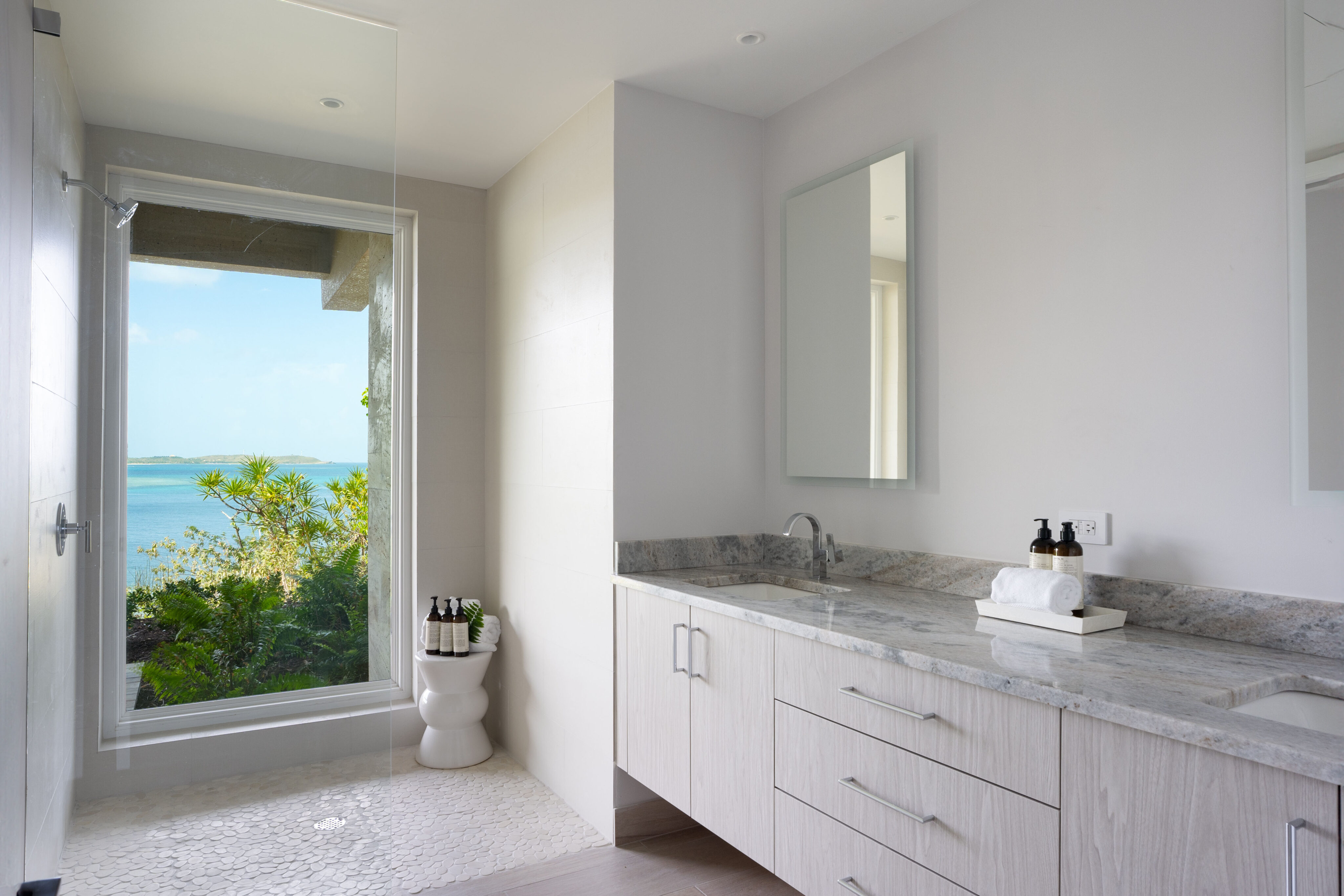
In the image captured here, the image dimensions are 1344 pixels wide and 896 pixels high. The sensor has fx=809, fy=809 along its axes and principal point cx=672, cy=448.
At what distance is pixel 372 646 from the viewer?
203 cm

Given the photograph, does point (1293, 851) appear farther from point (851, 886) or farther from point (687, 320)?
point (687, 320)

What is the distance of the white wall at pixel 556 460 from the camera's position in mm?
2678

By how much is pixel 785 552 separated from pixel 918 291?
976 mm

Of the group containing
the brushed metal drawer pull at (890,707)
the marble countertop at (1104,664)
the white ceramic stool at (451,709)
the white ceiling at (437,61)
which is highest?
the white ceiling at (437,61)

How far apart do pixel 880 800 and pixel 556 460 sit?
1751 mm

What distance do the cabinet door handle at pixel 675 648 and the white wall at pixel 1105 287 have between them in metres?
0.68

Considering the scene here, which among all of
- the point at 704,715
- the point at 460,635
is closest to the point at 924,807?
the point at 704,715

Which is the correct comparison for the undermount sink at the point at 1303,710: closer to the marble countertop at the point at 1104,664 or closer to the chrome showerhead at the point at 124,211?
the marble countertop at the point at 1104,664

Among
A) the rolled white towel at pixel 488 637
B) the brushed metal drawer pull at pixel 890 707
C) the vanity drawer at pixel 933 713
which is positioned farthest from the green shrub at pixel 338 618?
the rolled white towel at pixel 488 637

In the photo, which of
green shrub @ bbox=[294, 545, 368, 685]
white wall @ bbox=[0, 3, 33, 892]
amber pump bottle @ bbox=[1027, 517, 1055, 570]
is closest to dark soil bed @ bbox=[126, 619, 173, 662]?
white wall @ bbox=[0, 3, 33, 892]

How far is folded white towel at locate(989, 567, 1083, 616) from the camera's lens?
1.68 metres

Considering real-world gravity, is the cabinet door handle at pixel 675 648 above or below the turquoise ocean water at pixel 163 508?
below

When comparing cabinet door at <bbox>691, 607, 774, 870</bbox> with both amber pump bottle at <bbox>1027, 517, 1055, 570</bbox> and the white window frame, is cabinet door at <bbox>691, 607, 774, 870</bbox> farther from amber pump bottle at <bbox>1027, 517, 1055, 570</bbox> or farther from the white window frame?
the white window frame

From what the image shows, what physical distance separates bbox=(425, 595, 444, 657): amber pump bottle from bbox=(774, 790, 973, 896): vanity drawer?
178cm
